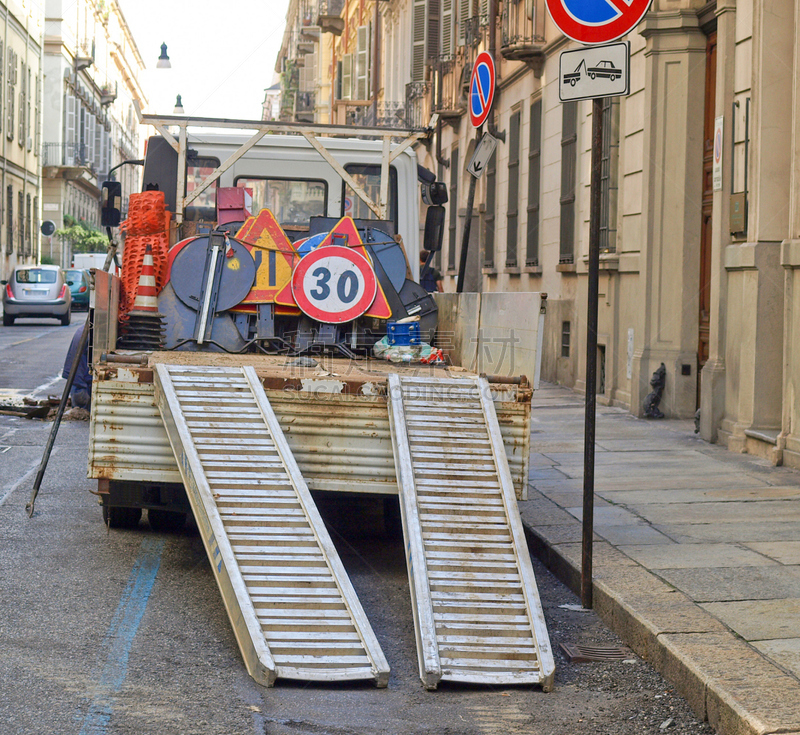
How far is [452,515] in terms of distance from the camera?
204 inches

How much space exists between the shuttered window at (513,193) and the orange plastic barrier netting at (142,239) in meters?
11.5

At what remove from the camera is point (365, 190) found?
950cm

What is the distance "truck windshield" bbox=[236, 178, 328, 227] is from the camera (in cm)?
951

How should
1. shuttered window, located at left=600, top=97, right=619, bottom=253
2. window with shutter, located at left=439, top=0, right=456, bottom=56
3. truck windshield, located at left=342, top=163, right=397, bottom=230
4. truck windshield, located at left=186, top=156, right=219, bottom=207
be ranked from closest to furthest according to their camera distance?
truck windshield, located at left=186, top=156, right=219, bottom=207
truck windshield, located at left=342, top=163, right=397, bottom=230
shuttered window, located at left=600, top=97, right=619, bottom=253
window with shutter, located at left=439, top=0, right=456, bottom=56

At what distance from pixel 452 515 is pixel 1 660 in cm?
199

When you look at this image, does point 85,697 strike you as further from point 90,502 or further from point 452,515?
point 90,502

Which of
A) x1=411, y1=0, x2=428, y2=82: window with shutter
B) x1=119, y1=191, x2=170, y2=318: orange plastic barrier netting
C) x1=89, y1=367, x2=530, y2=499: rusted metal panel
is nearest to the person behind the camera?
x1=89, y1=367, x2=530, y2=499: rusted metal panel

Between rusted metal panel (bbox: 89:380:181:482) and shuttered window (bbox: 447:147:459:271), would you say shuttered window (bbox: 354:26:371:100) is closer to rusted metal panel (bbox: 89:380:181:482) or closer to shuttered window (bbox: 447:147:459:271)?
shuttered window (bbox: 447:147:459:271)

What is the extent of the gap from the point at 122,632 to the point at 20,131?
46578 millimetres

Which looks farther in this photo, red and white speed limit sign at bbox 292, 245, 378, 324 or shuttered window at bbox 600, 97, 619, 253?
shuttered window at bbox 600, 97, 619, 253

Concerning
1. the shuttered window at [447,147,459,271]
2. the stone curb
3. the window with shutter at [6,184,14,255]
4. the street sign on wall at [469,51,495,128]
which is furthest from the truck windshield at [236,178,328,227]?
the window with shutter at [6,184,14,255]

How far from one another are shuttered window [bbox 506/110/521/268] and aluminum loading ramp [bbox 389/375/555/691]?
13680 millimetres

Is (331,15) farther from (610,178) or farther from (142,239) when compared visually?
(142,239)

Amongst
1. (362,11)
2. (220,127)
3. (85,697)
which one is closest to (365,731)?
(85,697)
